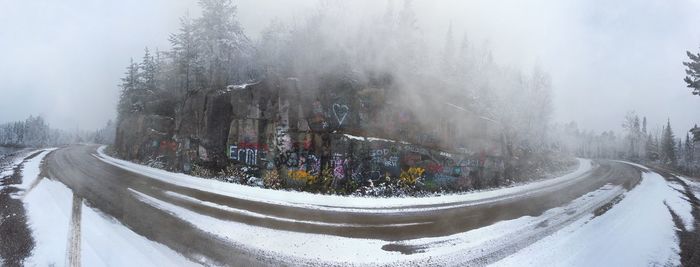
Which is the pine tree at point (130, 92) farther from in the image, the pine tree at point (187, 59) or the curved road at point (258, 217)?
the curved road at point (258, 217)

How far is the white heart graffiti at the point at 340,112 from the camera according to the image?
16.5 metres

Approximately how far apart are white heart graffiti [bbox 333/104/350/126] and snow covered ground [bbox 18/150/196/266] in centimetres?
1064

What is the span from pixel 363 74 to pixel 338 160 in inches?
242

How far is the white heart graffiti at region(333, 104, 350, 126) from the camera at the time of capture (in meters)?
16.5

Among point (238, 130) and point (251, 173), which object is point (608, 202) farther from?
point (238, 130)

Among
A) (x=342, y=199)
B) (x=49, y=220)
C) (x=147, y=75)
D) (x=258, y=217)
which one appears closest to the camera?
(x=49, y=220)

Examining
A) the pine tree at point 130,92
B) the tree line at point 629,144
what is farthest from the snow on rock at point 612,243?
the tree line at point 629,144

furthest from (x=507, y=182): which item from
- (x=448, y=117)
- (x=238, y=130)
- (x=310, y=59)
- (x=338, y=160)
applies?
(x=238, y=130)

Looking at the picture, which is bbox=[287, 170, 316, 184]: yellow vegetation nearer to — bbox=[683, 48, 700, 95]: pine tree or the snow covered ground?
the snow covered ground

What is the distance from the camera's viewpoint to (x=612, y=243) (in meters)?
7.47

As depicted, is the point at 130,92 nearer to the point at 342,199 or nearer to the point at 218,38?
the point at 218,38

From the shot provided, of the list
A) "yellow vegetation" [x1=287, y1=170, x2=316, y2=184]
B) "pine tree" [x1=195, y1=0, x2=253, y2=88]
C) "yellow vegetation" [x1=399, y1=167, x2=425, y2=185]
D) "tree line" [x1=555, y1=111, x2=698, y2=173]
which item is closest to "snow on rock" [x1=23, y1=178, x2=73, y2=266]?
"yellow vegetation" [x1=287, y1=170, x2=316, y2=184]

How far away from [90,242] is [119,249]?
0.84 meters

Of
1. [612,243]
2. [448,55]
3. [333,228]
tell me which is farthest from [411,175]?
[448,55]
